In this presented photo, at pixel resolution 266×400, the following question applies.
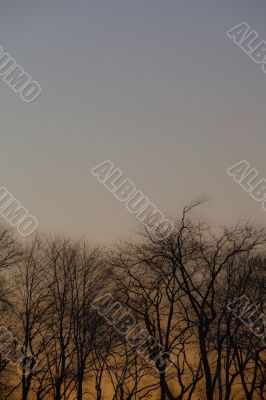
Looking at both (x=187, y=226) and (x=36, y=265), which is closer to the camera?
(x=187, y=226)

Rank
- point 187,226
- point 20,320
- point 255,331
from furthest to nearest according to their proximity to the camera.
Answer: point 20,320
point 255,331
point 187,226

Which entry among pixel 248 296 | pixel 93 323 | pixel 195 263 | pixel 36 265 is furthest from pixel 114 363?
pixel 195 263

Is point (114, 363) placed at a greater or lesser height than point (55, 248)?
lesser

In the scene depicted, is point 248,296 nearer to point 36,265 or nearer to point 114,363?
point 114,363

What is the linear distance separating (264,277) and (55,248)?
17624mm

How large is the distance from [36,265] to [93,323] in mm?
6713

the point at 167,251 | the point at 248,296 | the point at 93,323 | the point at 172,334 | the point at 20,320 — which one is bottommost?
the point at 20,320

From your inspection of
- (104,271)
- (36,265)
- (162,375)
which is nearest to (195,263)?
(162,375)

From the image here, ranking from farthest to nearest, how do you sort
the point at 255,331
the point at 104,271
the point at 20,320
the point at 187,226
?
the point at 104,271, the point at 20,320, the point at 255,331, the point at 187,226

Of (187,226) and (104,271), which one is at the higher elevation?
(187,226)

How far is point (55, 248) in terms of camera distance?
1737 inches

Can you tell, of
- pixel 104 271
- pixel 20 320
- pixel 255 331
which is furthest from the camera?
Result: pixel 104 271

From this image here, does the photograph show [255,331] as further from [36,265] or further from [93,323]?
[36,265]

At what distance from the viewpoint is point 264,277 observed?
3819 cm
